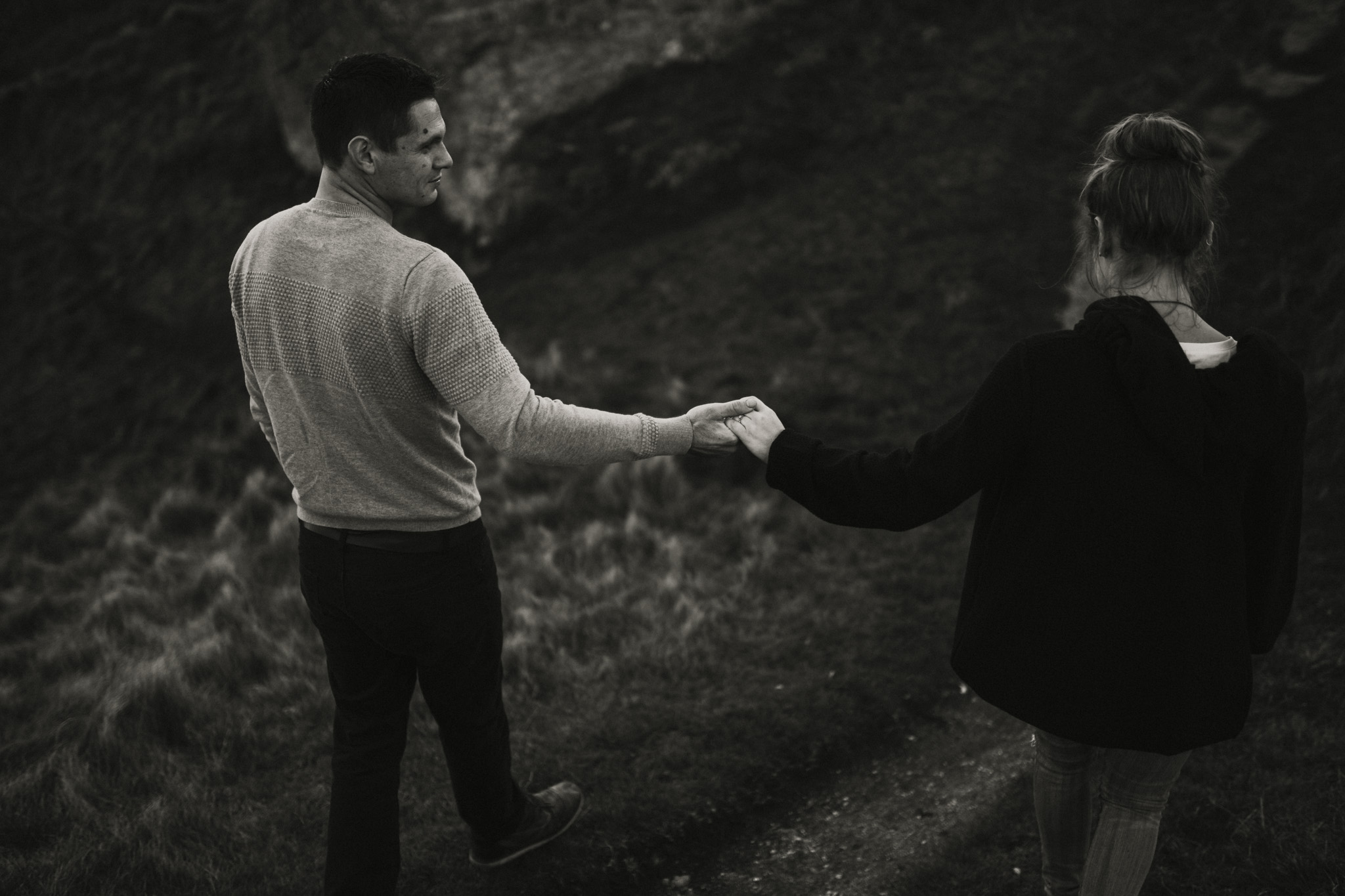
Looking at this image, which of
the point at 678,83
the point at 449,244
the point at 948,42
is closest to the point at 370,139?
the point at 449,244

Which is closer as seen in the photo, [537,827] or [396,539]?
[396,539]

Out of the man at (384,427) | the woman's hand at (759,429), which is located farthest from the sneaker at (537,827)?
the woman's hand at (759,429)

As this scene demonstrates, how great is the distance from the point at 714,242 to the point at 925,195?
1555 millimetres

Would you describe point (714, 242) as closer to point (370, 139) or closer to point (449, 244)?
point (449, 244)

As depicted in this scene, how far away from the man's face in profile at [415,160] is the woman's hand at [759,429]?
38.6 inches

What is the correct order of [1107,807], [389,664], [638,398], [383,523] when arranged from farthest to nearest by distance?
[638,398] < [389,664] < [383,523] < [1107,807]

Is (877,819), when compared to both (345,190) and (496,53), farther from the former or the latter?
(496,53)

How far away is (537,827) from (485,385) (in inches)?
66.3

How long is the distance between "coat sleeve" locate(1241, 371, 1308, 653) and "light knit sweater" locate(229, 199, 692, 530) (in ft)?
4.54

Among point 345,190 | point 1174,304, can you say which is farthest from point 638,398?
point 1174,304

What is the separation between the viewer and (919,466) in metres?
2.51

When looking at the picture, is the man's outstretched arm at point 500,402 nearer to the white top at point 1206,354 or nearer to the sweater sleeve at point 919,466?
the sweater sleeve at point 919,466

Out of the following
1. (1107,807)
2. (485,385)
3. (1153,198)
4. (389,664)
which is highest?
(1153,198)

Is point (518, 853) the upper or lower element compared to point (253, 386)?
lower
